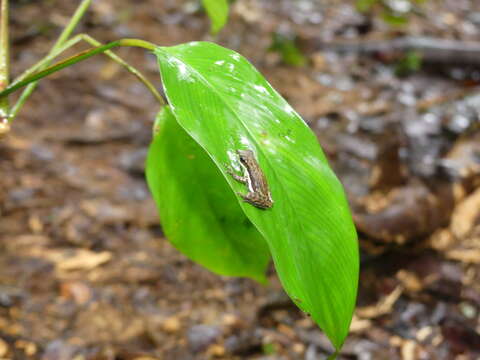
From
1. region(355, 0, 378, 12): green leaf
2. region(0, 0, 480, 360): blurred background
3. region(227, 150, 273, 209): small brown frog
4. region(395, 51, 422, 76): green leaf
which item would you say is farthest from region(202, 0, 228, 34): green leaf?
region(355, 0, 378, 12): green leaf

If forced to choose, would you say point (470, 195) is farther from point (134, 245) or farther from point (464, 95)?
point (134, 245)

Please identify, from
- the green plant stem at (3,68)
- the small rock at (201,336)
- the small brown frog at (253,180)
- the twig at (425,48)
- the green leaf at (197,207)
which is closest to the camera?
the small brown frog at (253,180)

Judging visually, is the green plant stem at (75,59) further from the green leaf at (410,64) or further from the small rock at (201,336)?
the green leaf at (410,64)

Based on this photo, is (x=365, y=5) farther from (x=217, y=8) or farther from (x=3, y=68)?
(x=3, y=68)

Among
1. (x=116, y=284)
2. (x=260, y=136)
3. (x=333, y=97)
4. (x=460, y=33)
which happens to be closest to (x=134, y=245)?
(x=116, y=284)

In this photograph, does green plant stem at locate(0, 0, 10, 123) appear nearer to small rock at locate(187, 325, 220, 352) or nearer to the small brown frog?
the small brown frog

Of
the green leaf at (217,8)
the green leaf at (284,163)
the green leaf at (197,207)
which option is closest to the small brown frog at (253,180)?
the green leaf at (284,163)
